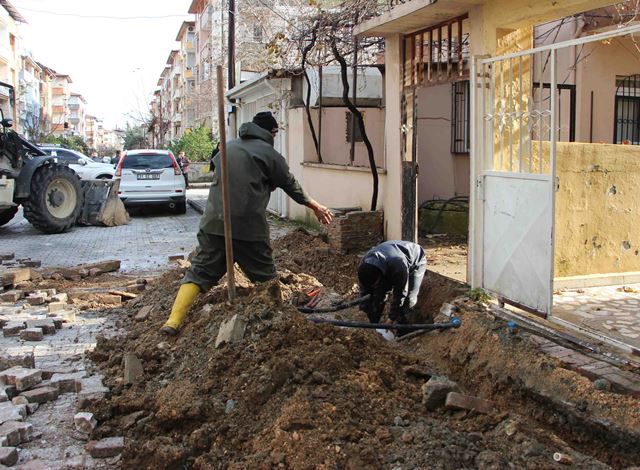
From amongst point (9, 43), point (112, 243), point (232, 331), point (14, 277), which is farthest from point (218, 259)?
point (9, 43)

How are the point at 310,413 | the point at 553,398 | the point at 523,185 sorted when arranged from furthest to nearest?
1. the point at 523,185
2. the point at 553,398
3. the point at 310,413

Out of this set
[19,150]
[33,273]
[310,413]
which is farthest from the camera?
[19,150]

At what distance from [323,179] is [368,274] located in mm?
6300

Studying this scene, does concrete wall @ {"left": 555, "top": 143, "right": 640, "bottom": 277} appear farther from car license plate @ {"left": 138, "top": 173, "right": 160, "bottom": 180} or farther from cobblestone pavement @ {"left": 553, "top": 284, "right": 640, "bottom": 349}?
car license plate @ {"left": 138, "top": 173, "right": 160, "bottom": 180}

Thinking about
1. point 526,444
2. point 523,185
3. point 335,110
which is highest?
point 335,110

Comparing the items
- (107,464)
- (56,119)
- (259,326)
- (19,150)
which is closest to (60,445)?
(107,464)

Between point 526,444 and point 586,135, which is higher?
point 586,135

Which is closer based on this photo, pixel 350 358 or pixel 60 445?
pixel 60 445

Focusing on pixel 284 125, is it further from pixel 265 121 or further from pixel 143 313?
pixel 265 121

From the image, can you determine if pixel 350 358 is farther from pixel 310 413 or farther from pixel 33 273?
pixel 33 273

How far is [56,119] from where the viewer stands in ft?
321

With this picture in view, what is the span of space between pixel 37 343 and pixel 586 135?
9023mm

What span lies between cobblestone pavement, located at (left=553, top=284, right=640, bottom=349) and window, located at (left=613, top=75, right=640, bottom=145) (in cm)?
577

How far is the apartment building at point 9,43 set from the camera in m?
45.4
